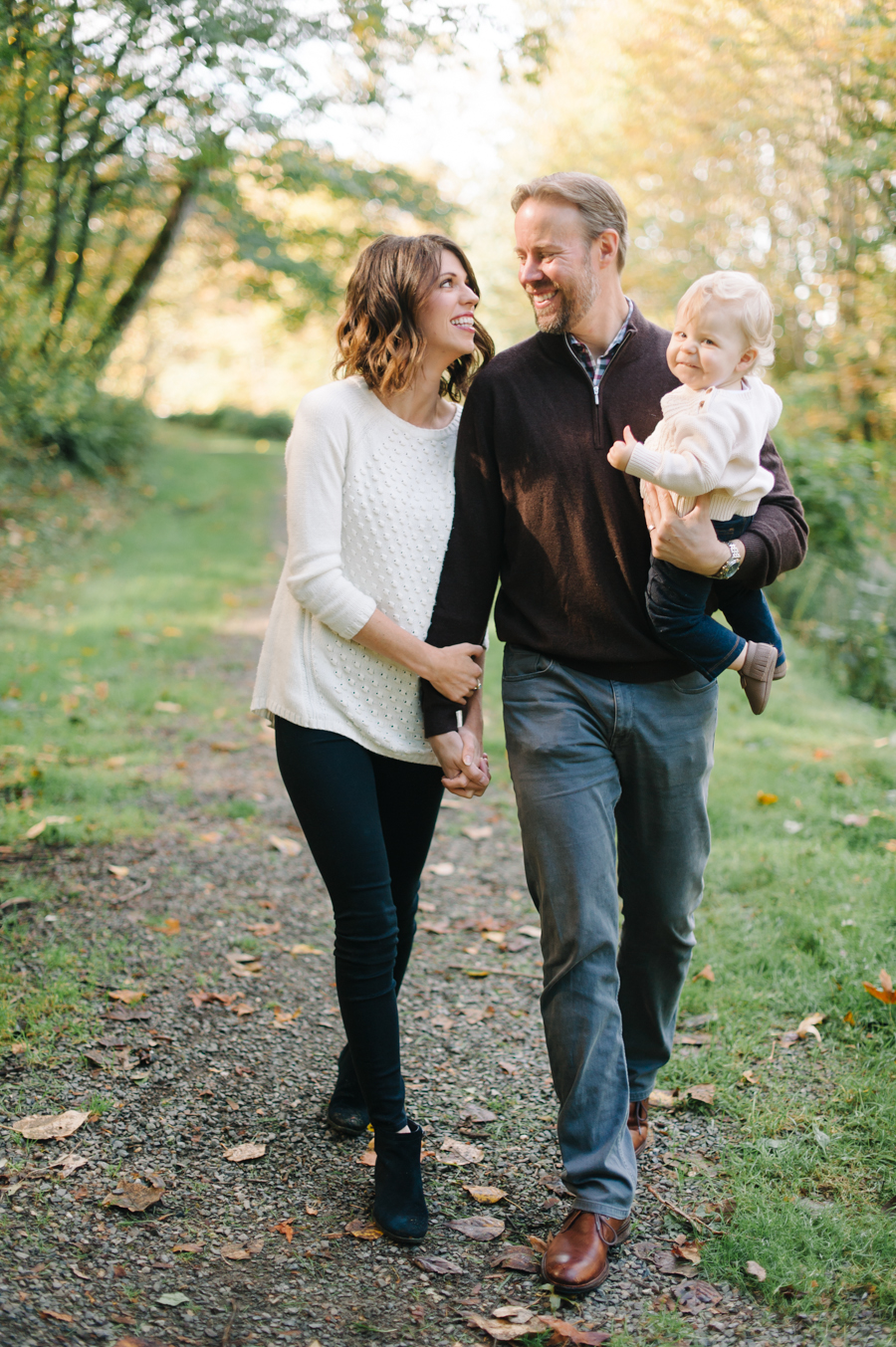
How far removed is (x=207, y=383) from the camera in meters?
43.3

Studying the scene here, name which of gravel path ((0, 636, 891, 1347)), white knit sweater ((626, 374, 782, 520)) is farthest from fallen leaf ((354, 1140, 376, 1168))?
white knit sweater ((626, 374, 782, 520))

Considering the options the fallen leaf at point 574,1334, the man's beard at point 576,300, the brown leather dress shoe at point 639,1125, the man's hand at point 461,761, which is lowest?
the fallen leaf at point 574,1334

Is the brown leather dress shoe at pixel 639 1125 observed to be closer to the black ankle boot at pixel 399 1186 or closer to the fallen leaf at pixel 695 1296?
the fallen leaf at pixel 695 1296

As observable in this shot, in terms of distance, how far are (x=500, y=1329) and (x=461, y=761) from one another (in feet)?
4.04

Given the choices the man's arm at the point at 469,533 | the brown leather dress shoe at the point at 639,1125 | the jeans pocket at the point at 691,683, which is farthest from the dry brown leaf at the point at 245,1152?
the jeans pocket at the point at 691,683

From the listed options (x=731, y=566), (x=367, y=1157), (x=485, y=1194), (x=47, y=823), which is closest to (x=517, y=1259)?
(x=485, y=1194)

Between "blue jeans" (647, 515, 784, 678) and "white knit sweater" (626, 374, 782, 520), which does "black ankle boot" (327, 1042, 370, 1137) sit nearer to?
"blue jeans" (647, 515, 784, 678)

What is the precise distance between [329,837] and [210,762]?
3975 mm

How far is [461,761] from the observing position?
2.59 meters

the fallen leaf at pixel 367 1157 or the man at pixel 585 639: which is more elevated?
the man at pixel 585 639

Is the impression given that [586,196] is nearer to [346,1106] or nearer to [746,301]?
[746,301]

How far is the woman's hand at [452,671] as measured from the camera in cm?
255

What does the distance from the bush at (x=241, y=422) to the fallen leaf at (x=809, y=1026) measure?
24.0 metres

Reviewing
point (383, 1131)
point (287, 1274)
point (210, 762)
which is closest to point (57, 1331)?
point (287, 1274)
